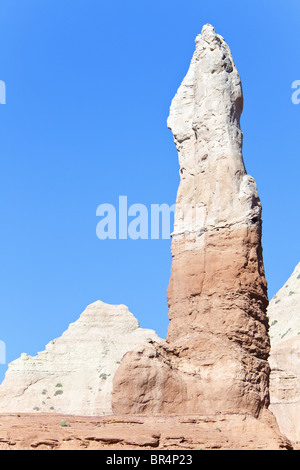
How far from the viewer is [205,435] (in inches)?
672

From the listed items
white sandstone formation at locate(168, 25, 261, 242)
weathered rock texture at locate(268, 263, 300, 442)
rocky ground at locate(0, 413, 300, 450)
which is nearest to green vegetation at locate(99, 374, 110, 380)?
weathered rock texture at locate(268, 263, 300, 442)

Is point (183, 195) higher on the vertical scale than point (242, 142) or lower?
lower

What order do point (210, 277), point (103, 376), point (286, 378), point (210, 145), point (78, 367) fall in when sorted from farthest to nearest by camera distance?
point (78, 367), point (103, 376), point (286, 378), point (210, 145), point (210, 277)

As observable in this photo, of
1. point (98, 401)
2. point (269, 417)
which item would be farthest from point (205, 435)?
point (98, 401)

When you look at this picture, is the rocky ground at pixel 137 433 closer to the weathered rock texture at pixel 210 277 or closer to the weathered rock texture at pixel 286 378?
the weathered rock texture at pixel 210 277

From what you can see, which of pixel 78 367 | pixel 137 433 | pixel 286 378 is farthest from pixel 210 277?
pixel 78 367

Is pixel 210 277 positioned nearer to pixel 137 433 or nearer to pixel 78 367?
pixel 137 433

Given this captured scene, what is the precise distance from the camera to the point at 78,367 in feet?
251

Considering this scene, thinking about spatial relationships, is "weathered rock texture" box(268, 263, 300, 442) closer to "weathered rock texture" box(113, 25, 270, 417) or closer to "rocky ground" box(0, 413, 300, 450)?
"weathered rock texture" box(113, 25, 270, 417)

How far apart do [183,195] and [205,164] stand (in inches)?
48.8

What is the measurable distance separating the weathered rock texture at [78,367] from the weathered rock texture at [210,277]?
43.4 metres

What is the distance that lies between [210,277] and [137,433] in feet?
24.9
